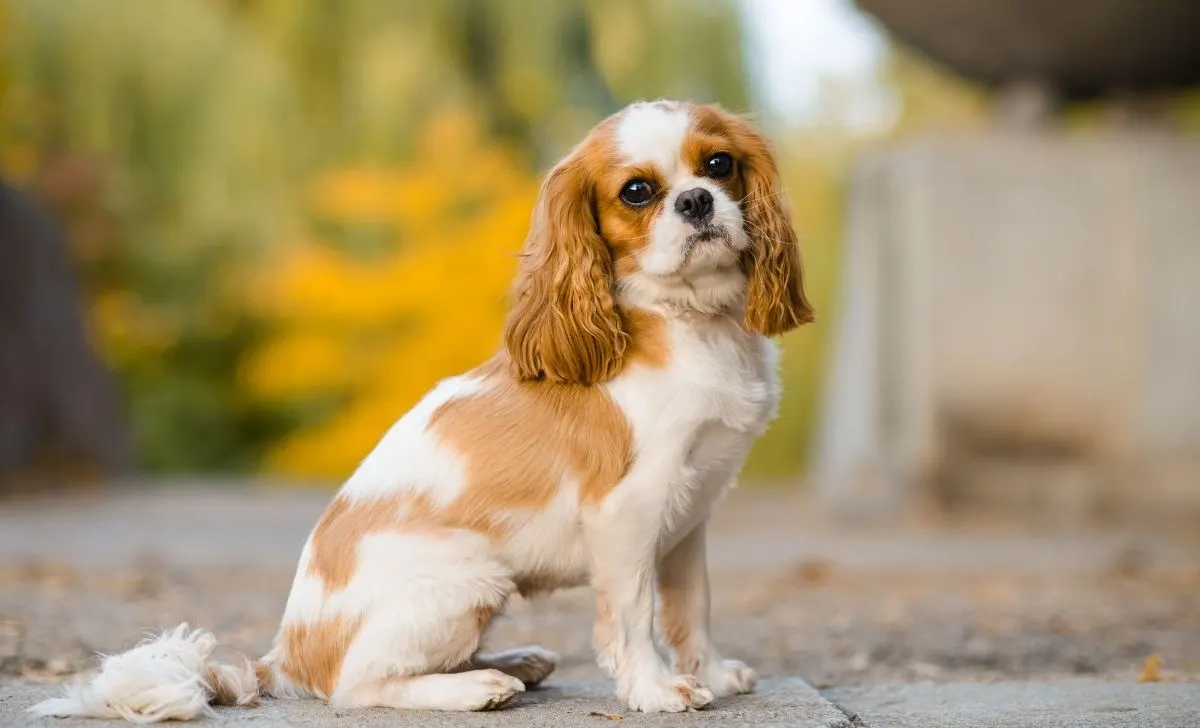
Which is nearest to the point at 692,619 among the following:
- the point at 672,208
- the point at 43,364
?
the point at 672,208

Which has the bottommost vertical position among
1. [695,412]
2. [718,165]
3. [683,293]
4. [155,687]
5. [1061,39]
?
[155,687]

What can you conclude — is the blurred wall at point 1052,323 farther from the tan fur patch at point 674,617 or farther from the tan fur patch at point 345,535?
the tan fur patch at point 345,535

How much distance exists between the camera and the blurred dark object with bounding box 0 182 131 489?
10602mm

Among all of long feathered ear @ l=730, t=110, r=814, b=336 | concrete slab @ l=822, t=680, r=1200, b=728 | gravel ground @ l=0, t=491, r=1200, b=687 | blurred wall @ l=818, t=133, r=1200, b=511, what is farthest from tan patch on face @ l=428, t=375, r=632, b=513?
blurred wall @ l=818, t=133, r=1200, b=511

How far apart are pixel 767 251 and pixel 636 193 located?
39 cm

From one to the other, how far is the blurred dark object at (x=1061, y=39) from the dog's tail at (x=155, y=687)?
6.63m

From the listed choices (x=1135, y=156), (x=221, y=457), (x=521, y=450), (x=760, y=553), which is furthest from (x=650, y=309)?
(x=221, y=457)

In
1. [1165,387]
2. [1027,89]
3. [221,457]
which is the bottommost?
[221,457]

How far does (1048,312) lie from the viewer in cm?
829

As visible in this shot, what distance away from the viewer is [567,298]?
3193mm

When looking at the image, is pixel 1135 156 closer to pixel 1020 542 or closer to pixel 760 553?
pixel 1020 542

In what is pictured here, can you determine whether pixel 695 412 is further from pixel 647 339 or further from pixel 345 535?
pixel 345 535

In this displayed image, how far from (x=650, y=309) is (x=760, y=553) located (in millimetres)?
4247

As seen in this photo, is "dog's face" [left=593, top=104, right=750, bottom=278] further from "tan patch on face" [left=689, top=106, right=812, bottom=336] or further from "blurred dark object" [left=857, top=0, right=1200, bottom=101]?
"blurred dark object" [left=857, top=0, right=1200, bottom=101]
